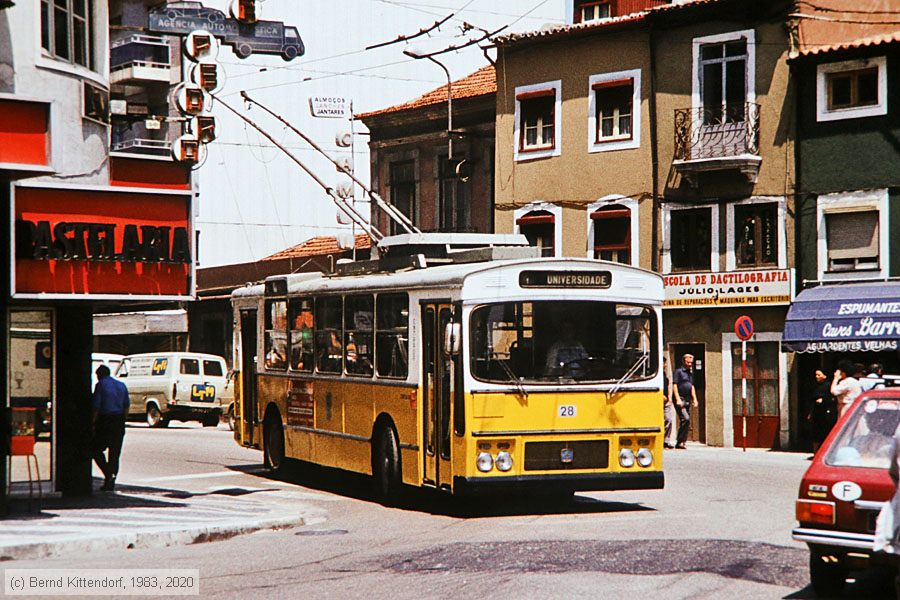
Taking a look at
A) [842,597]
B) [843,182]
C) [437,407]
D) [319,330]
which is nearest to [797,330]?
[843,182]

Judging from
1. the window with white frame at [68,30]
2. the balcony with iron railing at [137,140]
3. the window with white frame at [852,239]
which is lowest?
the window with white frame at [852,239]

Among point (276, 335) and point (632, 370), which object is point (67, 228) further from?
point (632, 370)

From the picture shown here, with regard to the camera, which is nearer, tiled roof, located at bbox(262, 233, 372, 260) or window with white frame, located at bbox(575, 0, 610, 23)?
window with white frame, located at bbox(575, 0, 610, 23)

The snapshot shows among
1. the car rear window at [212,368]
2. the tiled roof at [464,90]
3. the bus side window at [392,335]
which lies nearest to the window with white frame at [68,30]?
the bus side window at [392,335]

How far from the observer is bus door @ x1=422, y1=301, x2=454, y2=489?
1708 cm

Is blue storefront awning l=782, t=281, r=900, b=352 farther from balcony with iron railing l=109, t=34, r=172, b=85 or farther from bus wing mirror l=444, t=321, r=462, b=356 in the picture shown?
balcony with iron railing l=109, t=34, r=172, b=85

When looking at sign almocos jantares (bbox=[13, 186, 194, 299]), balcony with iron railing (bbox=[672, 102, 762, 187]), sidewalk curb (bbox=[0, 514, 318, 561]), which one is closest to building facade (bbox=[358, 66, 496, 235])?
balcony with iron railing (bbox=[672, 102, 762, 187])

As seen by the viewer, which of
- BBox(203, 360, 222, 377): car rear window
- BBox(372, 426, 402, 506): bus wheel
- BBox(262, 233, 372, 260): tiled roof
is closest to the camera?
BBox(372, 426, 402, 506): bus wheel

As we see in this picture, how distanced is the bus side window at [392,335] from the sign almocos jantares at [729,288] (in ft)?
49.2

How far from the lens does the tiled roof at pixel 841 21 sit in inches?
1261

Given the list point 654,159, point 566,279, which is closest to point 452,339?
point 566,279

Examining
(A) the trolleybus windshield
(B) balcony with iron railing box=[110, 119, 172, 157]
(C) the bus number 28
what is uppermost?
(B) balcony with iron railing box=[110, 119, 172, 157]

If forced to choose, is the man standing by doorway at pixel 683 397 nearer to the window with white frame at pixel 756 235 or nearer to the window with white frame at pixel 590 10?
the window with white frame at pixel 756 235

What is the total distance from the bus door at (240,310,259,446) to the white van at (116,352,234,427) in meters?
15.1
